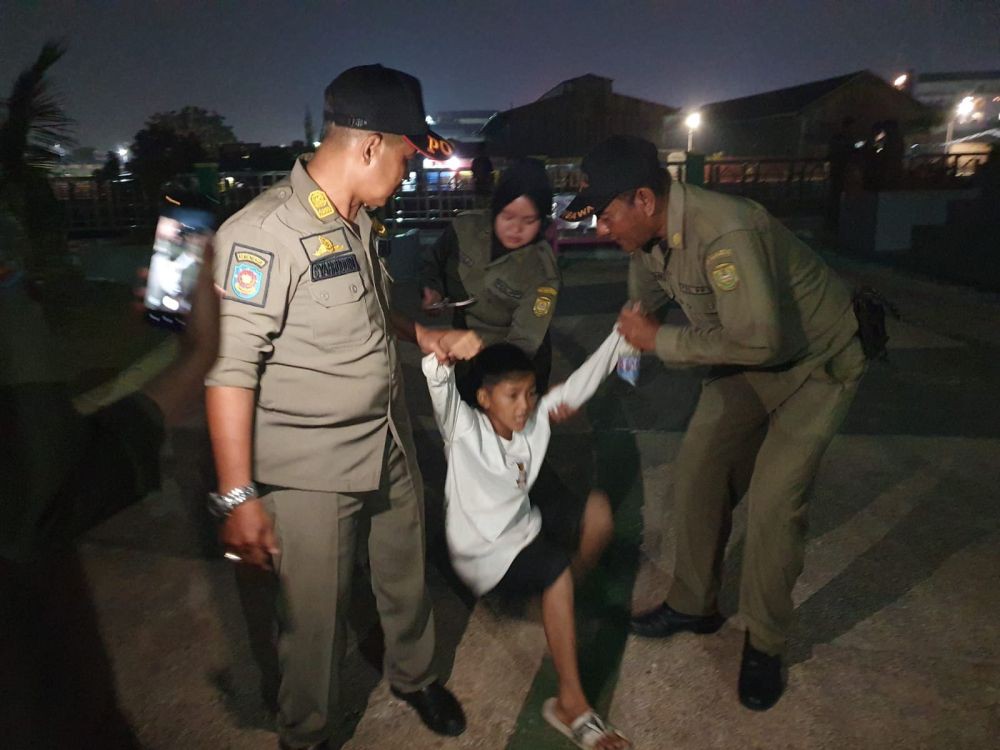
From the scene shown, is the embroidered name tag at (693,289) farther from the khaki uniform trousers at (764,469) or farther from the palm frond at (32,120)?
the palm frond at (32,120)

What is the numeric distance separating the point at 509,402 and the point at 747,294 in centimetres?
82

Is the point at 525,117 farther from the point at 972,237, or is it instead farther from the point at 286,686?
the point at 286,686

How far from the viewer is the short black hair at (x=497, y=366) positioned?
7.93ft

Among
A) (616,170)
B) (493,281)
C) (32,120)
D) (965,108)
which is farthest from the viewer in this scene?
(965,108)

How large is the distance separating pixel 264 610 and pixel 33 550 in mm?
1950

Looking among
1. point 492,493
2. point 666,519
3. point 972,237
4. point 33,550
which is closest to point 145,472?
point 33,550

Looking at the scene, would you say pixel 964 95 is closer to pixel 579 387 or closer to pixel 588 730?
pixel 579 387

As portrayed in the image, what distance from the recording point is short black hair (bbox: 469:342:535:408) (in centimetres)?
242

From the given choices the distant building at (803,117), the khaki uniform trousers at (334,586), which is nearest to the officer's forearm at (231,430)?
the khaki uniform trousers at (334,586)

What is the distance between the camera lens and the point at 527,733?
7.26ft

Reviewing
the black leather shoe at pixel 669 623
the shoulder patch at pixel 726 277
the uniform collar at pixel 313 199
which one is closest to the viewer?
the uniform collar at pixel 313 199

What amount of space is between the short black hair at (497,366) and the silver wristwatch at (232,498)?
3.09 ft

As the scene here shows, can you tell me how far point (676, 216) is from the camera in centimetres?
224

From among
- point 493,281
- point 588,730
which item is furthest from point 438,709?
point 493,281
